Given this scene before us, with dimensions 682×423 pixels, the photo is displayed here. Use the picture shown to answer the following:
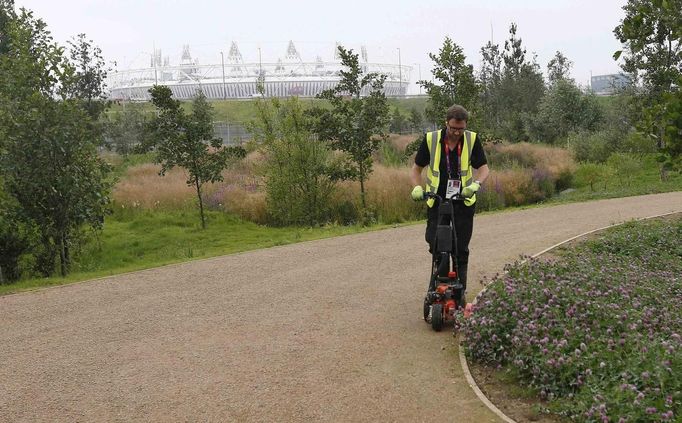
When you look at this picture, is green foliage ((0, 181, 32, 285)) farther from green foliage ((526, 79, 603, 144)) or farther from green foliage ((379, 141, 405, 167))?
green foliage ((526, 79, 603, 144))

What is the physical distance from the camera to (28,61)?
12.4 meters

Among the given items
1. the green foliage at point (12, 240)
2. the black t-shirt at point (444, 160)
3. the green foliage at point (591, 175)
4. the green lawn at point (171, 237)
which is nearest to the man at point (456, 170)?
the black t-shirt at point (444, 160)

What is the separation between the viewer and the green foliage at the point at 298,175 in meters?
19.0

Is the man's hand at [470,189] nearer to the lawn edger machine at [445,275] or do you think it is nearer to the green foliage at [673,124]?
the lawn edger machine at [445,275]

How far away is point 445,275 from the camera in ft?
21.5

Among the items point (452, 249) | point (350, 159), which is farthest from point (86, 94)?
point (452, 249)

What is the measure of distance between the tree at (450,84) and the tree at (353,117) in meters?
1.65

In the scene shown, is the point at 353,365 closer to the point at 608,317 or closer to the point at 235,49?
the point at 608,317

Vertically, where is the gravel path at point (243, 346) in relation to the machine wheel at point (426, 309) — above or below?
below

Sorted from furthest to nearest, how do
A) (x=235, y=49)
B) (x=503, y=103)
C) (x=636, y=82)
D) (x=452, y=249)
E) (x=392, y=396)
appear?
(x=235, y=49), (x=503, y=103), (x=636, y=82), (x=452, y=249), (x=392, y=396)

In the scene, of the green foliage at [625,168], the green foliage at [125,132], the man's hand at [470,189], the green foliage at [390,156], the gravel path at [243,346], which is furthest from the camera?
the green foliage at [125,132]

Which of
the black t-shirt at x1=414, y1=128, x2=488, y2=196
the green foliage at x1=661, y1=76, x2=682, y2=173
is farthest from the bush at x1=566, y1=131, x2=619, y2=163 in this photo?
the black t-shirt at x1=414, y1=128, x2=488, y2=196

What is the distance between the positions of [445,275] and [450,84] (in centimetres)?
1426

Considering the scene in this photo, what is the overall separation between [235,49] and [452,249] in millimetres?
120584
